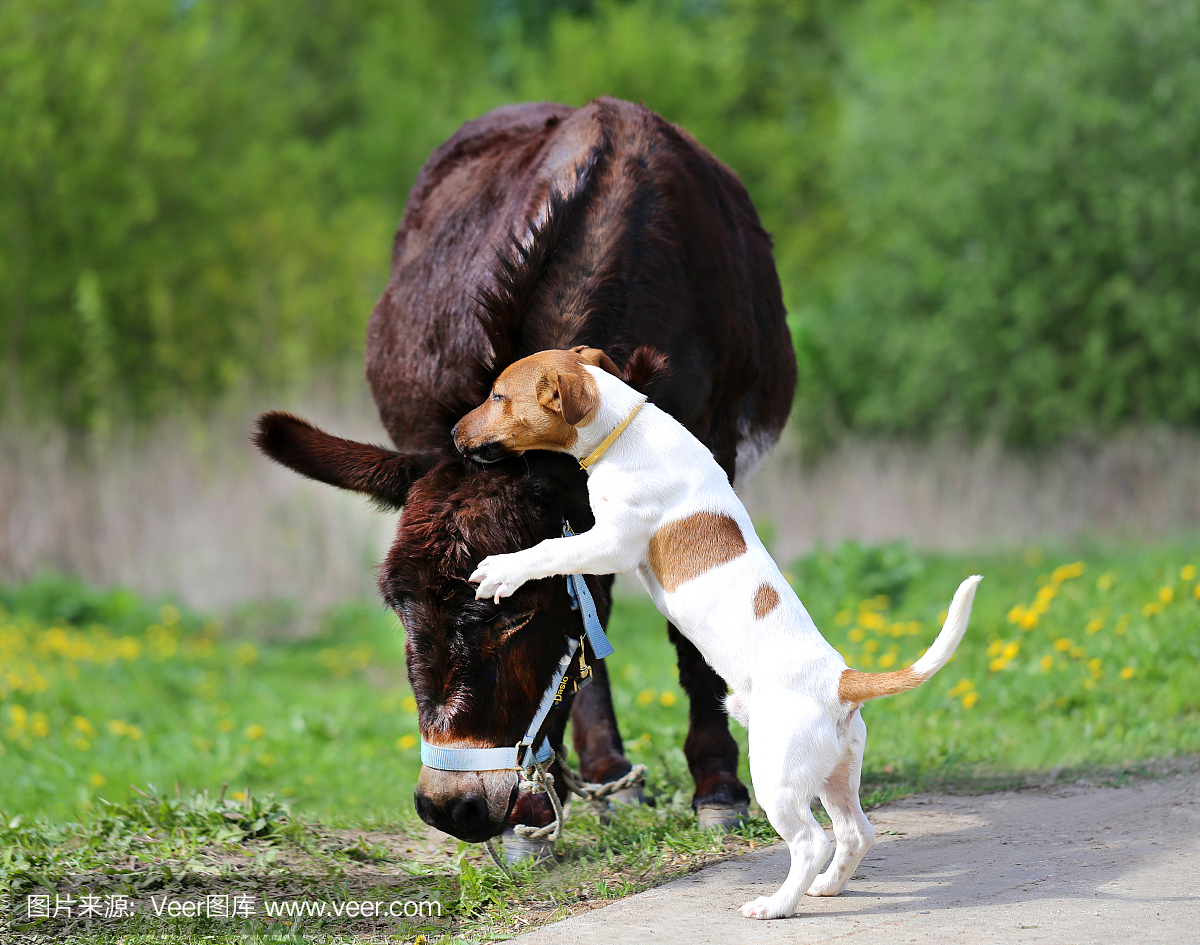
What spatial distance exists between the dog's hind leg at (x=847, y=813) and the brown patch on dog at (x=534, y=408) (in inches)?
38.1

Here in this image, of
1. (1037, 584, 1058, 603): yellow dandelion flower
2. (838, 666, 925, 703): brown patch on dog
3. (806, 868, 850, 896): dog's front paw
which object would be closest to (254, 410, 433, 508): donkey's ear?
(838, 666, 925, 703): brown patch on dog

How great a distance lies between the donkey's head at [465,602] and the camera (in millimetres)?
2711

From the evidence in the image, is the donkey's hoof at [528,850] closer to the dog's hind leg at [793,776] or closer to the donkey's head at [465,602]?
the donkey's head at [465,602]

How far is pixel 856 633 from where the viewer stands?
262 inches

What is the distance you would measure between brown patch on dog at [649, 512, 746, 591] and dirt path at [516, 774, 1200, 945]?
0.79 metres

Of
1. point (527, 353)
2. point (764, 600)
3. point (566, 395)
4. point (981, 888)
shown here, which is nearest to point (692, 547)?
point (764, 600)

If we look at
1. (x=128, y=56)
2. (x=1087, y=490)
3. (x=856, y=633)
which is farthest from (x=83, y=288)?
(x=1087, y=490)

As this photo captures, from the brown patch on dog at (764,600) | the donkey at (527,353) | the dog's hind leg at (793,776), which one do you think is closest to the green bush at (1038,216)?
the donkey at (527,353)

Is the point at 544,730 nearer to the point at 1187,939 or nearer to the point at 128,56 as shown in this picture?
the point at 1187,939

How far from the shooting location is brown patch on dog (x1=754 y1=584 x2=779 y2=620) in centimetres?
273

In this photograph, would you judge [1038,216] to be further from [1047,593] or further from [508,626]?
[508,626]

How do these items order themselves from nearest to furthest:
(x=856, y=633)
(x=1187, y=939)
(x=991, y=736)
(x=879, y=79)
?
(x=1187, y=939) < (x=991, y=736) < (x=856, y=633) < (x=879, y=79)

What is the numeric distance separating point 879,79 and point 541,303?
12760mm

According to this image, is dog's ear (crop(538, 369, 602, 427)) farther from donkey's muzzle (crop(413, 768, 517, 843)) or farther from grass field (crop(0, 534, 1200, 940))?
grass field (crop(0, 534, 1200, 940))
